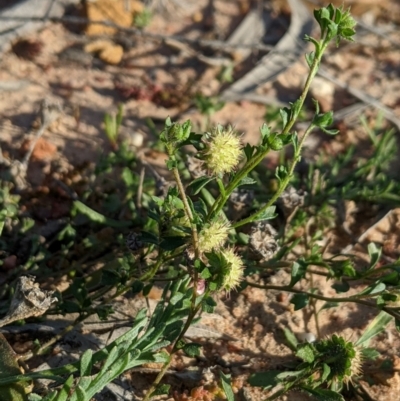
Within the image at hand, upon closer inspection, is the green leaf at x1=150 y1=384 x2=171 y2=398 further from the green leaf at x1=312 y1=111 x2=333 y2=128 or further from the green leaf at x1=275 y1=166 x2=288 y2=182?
the green leaf at x1=312 y1=111 x2=333 y2=128

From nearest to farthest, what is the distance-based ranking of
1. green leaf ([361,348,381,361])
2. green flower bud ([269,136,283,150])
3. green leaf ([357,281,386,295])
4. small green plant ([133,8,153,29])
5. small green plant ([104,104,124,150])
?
green flower bud ([269,136,283,150]), green leaf ([357,281,386,295]), green leaf ([361,348,381,361]), small green plant ([104,104,124,150]), small green plant ([133,8,153,29])

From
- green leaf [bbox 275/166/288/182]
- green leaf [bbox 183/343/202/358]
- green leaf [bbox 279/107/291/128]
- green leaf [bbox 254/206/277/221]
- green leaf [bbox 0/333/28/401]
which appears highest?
green leaf [bbox 279/107/291/128]

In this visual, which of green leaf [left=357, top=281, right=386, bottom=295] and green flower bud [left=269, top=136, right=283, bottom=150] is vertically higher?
green flower bud [left=269, top=136, right=283, bottom=150]

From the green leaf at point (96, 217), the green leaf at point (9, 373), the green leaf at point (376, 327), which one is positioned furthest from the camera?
the green leaf at point (96, 217)

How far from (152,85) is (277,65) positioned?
113cm

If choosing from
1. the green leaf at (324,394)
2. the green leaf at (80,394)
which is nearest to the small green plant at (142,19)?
the green leaf at (324,394)

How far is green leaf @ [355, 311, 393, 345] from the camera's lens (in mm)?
3254

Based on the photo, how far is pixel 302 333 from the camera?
3.42m

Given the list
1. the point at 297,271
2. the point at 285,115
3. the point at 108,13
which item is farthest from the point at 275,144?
the point at 108,13

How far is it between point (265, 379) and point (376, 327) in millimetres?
666

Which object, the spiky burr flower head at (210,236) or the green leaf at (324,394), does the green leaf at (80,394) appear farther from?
the green leaf at (324,394)

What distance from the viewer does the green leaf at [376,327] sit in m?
3.25

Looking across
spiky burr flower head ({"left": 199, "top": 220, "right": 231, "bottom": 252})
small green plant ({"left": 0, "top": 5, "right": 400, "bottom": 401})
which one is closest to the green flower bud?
small green plant ({"left": 0, "top": 5, "right": 400, "bottom": 401})

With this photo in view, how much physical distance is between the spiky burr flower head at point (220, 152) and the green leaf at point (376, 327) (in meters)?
1.31
